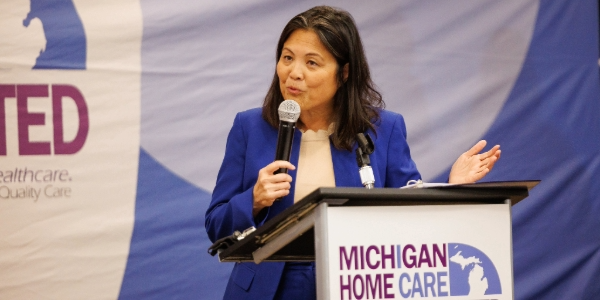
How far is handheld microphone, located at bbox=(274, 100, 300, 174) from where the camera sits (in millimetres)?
1861

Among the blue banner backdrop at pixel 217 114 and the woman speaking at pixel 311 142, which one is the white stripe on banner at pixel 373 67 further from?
the woman speaking at pixel 311 142

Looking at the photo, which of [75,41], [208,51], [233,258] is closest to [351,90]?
[233,258]

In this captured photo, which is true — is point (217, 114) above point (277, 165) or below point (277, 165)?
above

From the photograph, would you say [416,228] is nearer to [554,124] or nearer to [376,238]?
[376,238]

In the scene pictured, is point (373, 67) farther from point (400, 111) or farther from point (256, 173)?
point (256, 173)

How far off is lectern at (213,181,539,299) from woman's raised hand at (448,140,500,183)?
34 cm

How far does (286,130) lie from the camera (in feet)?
6.18

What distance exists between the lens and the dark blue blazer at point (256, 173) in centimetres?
Answer: 198

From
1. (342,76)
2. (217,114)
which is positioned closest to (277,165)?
(342,76)

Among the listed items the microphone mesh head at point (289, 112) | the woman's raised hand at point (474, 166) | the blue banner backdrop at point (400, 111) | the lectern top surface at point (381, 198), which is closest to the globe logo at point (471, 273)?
the lectern top surface at point (381, 198)

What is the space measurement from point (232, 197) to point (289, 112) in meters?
0.33

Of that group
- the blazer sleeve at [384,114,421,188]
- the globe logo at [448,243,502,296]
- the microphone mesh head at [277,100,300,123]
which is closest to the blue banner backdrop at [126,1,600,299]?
the blazer sleeve at [384,114,421,188]

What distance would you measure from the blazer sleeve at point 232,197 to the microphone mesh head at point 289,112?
0.22 m

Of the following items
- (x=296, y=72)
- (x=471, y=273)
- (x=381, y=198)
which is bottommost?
(x=471, y=273)
